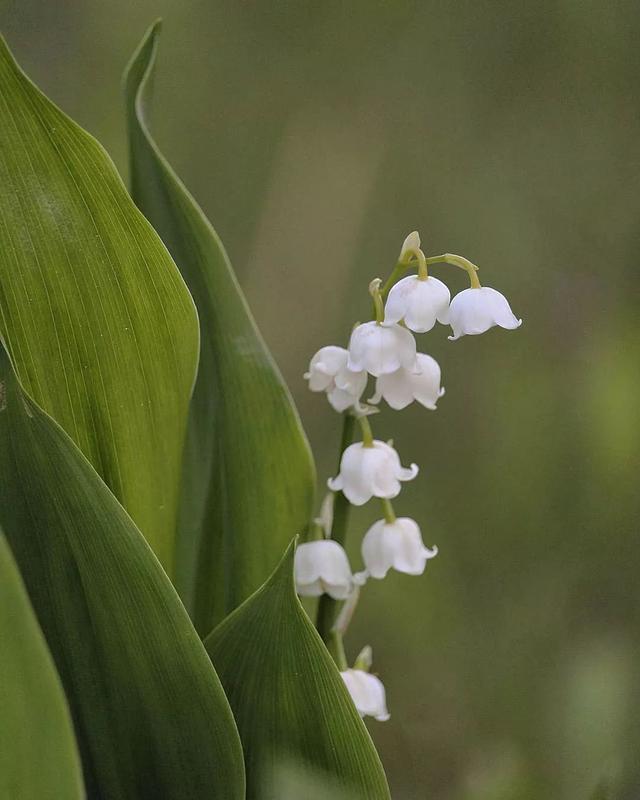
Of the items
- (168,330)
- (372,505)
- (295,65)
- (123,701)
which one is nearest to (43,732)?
(123,701)

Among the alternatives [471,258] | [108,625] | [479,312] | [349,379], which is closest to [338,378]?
[349,379]

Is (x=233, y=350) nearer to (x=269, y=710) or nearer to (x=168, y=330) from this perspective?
(x=168, y=330)

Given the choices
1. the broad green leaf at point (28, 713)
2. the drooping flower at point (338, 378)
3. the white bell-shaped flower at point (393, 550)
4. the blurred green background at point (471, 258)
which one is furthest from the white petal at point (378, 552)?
the blurred green background at point (471, 258)

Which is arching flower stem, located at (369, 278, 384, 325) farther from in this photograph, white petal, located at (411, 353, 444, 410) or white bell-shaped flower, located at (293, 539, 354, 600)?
white bell-shaped flower, located at (293, 539, 354, 600)

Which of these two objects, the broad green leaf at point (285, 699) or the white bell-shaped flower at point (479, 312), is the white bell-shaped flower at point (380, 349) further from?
the broad green leaf at point (285, 699)

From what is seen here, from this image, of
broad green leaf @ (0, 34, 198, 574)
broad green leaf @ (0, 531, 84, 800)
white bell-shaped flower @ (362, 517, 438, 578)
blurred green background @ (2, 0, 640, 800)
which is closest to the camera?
broad green leaf @ (0, 531, 84, 800)

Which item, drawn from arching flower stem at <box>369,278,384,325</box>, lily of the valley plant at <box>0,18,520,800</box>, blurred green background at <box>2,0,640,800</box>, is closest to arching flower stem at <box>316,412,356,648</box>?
lily of the valley plant at <box>0,18,520,800</box>

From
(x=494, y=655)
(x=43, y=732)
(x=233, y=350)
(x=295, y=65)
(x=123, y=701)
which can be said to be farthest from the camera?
(x=494, y=655)
